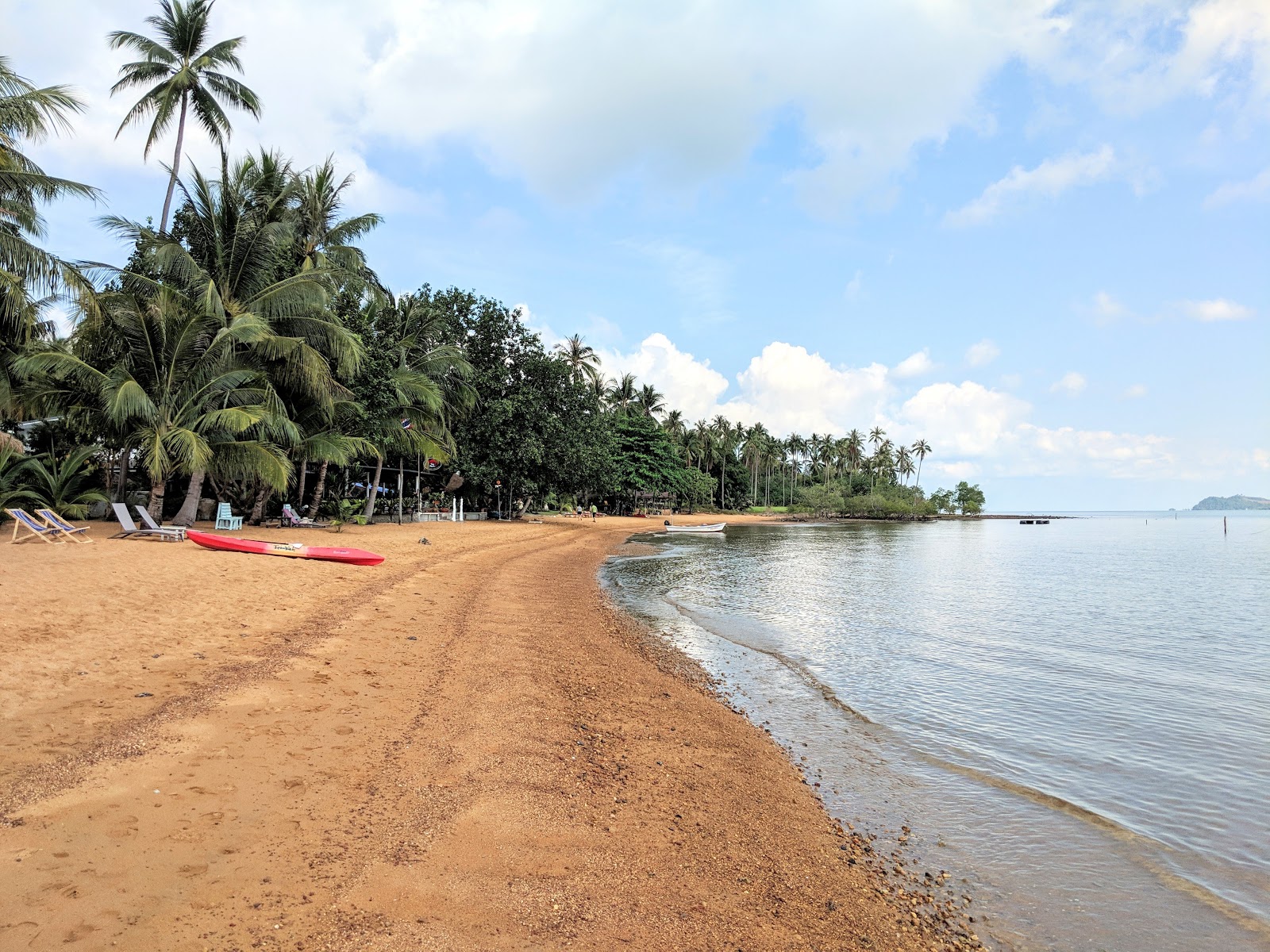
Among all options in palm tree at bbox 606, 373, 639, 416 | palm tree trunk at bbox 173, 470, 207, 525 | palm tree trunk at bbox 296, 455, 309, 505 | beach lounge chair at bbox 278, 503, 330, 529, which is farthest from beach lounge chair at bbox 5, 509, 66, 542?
palm tree at bbox 606, 373, 639, 416

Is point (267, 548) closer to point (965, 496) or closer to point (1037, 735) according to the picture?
point (1037, 735)

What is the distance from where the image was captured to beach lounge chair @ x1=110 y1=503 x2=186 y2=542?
13.6m

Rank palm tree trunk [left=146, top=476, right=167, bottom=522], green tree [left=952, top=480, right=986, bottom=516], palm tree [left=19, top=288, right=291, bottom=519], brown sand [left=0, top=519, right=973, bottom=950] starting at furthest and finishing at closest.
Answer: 1. green tree [left=952, top=480, right=986, bottom=516]
2. palm tree trunk [left=146, top=476, right=167, bottom=522]
3. palm tree [left=19, top=288, right=291, bottom=519]
4. brown sand [left=0, top=519, right=973, bottom=950]

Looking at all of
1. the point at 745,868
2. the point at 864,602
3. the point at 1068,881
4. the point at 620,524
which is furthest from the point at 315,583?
the point at 620,524

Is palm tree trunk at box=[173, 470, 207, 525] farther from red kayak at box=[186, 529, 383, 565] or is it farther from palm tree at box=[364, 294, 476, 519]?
palm tree at box=[364, 294, 476, 519]

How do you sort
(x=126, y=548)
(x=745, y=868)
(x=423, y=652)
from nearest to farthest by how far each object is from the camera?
(x=745, y=868) → (x=423, y=652) → (x=126, y=548)

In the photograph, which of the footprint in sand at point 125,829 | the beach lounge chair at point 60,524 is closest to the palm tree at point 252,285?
the beach lounge chair at point 60,524

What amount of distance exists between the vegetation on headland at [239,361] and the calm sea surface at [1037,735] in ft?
37.3

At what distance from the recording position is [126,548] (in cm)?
1202

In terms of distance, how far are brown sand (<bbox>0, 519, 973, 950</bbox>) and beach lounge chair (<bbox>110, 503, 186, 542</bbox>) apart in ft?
18.2

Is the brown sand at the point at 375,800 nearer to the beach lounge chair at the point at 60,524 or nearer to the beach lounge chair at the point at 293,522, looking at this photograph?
the beach lounge chair at the point at 60,524

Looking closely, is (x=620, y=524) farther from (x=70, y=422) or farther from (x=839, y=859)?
(x=839, y=859)

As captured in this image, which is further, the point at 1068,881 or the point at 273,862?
the point at 1068,881

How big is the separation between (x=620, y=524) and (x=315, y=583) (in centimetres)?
3676
